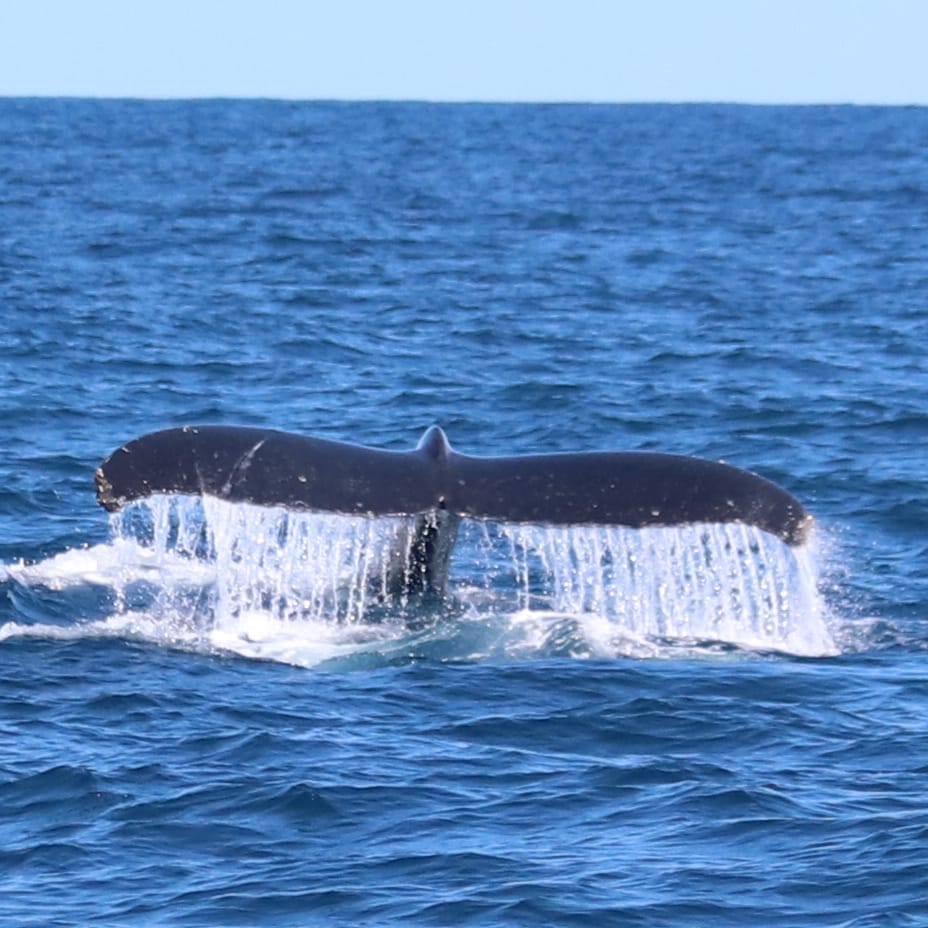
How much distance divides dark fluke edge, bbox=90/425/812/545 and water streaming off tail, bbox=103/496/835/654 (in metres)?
0.09

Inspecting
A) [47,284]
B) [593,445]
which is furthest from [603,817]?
[47,284]

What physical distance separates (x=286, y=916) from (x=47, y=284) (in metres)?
21.2

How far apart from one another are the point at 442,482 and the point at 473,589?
271cm

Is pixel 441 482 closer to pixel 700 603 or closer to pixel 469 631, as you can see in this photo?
pixel 469 631

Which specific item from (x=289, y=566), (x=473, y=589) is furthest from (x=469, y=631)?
(x=289, y=566)

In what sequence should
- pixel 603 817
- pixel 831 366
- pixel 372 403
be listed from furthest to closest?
1. pixel 831 366
2. pixel 372 403
3. pixel 603 817

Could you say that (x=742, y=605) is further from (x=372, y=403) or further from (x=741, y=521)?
(x=372, y=403)

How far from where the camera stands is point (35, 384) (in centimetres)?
2019

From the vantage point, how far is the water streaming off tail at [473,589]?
10.3 m

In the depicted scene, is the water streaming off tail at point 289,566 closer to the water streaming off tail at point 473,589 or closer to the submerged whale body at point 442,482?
the water streaming off tail at point 473,589

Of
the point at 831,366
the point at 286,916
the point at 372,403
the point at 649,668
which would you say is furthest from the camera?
the point at 831,366

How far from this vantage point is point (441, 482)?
1026 centimetres

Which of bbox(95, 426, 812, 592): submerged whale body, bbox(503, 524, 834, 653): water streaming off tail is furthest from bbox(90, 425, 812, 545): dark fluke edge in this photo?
bbox(503, 524, 834, 653): water streaming off tail

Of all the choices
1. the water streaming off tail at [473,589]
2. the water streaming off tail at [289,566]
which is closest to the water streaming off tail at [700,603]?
the water streaming off tail at [473,589]
